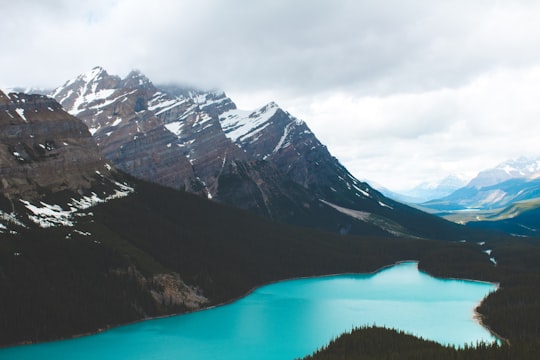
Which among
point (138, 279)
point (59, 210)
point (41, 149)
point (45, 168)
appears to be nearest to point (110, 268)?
point (138, 279)

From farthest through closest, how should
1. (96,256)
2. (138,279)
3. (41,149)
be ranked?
(41,149)
(96,256)
(138,279)

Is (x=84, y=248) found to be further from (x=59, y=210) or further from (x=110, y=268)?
(x=59, y=210)

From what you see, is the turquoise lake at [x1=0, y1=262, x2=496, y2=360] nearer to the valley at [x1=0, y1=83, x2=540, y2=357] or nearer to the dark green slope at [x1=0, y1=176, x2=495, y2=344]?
the dark green slope at [x1=0, y1=176, x2=495, y2=344]

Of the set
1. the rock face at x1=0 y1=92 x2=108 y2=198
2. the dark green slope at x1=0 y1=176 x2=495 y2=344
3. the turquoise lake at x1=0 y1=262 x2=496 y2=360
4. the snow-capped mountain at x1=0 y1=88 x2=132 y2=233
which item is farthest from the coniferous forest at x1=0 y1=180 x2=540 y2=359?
the rock face at x1=0 y1=92 x2=108 y2=198

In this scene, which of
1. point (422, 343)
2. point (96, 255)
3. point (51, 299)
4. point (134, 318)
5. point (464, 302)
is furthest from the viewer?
point (464, 302)

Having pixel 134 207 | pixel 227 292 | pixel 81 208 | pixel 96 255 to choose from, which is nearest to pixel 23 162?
pixel 81 208

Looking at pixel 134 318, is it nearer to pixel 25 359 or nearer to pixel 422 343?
pixel 25 359

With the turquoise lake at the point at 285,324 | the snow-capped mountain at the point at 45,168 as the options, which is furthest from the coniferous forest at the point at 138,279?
the snow-capped mountain at the point at 45,168
